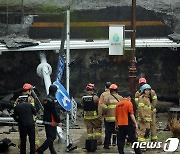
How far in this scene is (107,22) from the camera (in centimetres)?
1966

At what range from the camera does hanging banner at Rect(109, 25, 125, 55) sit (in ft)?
48.7

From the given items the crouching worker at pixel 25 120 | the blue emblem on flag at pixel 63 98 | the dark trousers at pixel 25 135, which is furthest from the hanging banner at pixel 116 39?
the dark trousers at pixel 25 135

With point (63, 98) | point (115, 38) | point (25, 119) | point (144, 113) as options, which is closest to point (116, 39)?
point (115, 38)

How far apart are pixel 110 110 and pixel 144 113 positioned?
2.65 feet

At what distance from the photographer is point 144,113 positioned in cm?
1210

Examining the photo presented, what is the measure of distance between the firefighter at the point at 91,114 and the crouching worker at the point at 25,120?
1741mm

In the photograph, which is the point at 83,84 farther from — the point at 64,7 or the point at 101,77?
the point at 64,7

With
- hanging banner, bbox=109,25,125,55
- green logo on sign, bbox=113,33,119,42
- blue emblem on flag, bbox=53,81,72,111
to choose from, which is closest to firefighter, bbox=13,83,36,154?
blue emblem on flag, bbox=53,81,72,111

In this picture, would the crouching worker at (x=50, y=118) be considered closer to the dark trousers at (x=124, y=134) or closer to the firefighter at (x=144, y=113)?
the dark trousers at (x=124, y=134)

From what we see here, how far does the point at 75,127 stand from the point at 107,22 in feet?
18.6

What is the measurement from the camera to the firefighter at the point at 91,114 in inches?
490

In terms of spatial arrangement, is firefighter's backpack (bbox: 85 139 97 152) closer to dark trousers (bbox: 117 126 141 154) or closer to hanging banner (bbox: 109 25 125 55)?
dark trousers (bbox: 117 126 141 154)

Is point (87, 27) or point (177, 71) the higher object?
point (87, 27)

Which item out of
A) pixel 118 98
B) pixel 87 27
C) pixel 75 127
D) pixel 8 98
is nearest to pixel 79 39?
pixel 87 27
